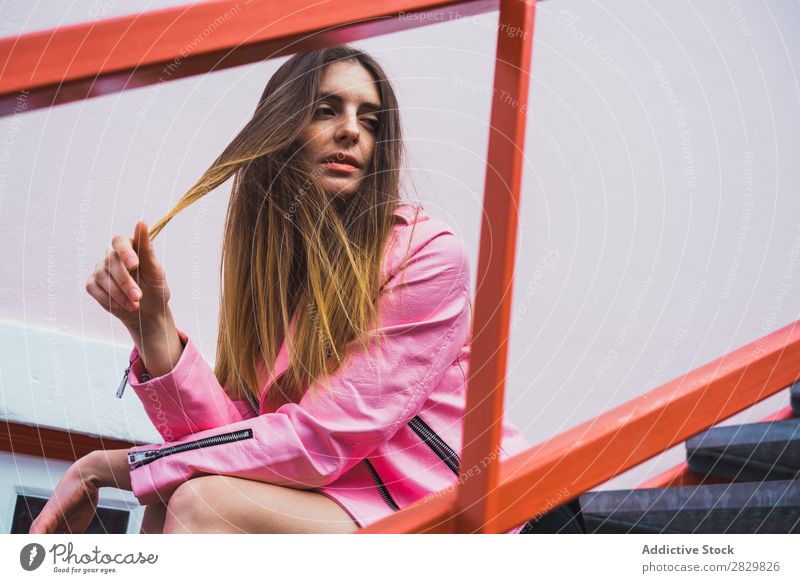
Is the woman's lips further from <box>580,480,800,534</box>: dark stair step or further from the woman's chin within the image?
<box>580,480,800,534</box>: dark stair step

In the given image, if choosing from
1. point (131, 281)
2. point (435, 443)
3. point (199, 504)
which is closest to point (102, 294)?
point (131, 281)

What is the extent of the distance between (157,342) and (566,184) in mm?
815

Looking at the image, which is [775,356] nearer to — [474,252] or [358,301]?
[358,301]

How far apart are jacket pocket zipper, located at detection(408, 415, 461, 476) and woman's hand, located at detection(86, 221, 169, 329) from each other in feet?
0.67

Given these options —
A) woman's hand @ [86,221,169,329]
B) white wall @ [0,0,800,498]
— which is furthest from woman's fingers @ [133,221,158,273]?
white wall @ [0,0,800,498]

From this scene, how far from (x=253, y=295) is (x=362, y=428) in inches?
10.6

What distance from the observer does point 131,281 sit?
593 millimetres

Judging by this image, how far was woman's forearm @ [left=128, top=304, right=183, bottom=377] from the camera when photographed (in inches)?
26.7

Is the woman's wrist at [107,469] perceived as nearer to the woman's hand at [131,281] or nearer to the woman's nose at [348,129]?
the woman's hand at [131,281]

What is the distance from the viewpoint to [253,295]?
86 centimetres

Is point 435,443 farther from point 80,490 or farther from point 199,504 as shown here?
point 80,490

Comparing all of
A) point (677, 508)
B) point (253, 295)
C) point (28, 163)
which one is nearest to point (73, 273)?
point (28, 163)

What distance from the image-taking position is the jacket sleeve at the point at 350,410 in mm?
621

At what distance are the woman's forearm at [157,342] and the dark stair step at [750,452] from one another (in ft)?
1.89
